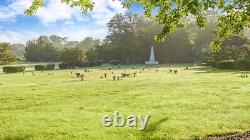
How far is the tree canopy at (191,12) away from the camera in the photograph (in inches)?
635

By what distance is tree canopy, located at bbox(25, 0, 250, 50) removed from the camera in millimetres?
16141

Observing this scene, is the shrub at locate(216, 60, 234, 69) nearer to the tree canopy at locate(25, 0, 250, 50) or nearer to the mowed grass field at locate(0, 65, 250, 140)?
the mowed grass field at locate(0, 65, 250, 140)

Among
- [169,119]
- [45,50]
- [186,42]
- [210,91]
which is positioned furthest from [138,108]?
[45,50]

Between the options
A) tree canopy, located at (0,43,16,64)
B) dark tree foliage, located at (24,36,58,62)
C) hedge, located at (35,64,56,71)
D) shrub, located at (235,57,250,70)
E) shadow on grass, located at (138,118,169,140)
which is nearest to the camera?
shadow on grass, located at (138,118,169,140)

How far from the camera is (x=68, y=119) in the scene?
723 inches

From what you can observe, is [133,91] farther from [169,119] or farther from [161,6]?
[161,6]

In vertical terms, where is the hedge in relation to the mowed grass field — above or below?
above

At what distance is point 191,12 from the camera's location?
1590cm

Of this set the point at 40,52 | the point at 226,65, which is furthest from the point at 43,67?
the point at 40,52

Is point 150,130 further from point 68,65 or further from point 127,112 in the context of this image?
point 68,65

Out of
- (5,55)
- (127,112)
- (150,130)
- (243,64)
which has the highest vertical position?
(5,55)

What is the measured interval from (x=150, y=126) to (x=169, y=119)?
1.67 metres

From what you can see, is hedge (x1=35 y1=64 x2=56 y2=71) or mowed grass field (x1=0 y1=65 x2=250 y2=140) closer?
mowed grass field (x1=0 y1=65 x2=250 y2=140)

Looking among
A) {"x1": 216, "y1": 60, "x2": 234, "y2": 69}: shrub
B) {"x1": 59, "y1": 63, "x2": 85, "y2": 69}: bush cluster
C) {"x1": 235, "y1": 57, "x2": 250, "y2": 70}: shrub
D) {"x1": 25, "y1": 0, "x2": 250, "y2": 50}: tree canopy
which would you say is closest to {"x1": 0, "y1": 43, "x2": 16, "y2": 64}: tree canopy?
{"x1": 59, "y1": 63, "x2": 85, "y2": 69}: bush cluster
